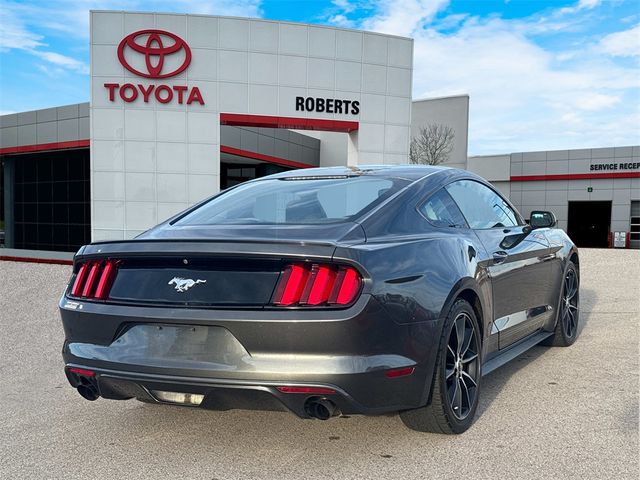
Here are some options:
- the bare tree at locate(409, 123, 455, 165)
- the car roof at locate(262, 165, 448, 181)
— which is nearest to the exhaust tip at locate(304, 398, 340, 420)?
the car roof at locate(262, 165, 448, 181)

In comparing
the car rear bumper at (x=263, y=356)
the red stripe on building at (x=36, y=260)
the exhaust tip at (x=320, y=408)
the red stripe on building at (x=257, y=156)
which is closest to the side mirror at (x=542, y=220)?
the car rear bumper at (x=263, y=356)

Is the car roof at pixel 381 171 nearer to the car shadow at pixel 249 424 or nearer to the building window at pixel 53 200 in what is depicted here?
the car shadow at pixel 249 424

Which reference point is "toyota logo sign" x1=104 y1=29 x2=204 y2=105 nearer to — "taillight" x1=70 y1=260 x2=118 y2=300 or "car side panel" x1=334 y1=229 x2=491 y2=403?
"taillight" x1=70 y1=260 x2=118 y2=300

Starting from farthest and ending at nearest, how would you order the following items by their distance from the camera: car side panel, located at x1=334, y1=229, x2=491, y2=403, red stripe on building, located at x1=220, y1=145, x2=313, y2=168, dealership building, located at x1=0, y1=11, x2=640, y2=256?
1. red stripe on building, located at x1=220, y1=145, x2=313, y2=168
2. dealership building, located at x1=0, y1=11, x2=640, y2=256
3. car side panel, located at x1=334, y1=229, x2=491, y2=403

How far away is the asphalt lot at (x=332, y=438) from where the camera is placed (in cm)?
294

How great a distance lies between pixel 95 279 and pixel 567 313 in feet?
13.7

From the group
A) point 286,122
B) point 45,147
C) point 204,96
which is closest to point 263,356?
point 204,96

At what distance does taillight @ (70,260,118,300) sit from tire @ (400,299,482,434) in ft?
5.42

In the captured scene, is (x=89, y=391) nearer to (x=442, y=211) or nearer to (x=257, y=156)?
(x=442, y=211)

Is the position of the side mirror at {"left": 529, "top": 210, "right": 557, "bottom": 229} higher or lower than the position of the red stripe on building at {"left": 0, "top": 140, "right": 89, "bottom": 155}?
lower

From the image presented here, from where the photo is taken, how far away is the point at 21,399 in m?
4.21

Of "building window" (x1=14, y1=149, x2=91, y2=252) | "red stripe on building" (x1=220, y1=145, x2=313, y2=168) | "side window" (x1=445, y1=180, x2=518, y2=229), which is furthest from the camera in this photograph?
"building window" (x1=14, y1=149, x2=91, y2=252)

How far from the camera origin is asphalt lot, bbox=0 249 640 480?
2941 mm

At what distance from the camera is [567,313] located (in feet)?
18.1
